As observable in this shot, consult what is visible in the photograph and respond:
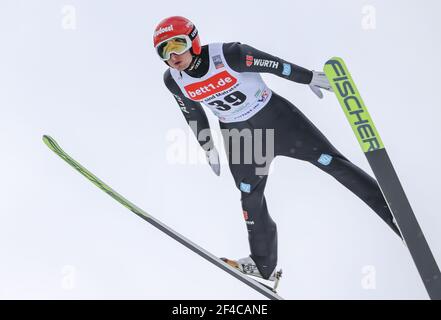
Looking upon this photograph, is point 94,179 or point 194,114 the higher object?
point 194,114

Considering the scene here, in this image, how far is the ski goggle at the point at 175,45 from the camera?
339 centimetres

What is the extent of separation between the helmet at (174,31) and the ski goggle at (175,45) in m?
0.01

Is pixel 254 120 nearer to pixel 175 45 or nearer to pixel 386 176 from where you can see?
pixel 175 45

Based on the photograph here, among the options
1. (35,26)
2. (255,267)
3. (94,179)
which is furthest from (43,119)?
(255,267)

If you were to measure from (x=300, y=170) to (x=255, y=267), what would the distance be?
4.30ft

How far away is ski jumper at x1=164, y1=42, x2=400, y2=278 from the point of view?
3.51 metres

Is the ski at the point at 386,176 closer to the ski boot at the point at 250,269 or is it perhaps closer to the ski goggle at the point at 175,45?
the ski goggle at the point at 175,45

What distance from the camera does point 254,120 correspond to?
3686 mm

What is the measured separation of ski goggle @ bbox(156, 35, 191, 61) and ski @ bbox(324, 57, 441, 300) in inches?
31.8

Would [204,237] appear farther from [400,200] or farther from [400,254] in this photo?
[400,200]

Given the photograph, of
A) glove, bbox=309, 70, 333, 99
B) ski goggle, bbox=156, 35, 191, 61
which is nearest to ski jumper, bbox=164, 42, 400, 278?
glove, bbox=309, 70, 333, 99

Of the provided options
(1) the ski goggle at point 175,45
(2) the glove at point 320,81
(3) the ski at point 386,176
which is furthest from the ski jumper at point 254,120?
(3) the ski at point 386,176

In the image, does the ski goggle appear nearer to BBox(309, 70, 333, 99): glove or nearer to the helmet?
the helmet

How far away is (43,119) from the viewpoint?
5.58m
